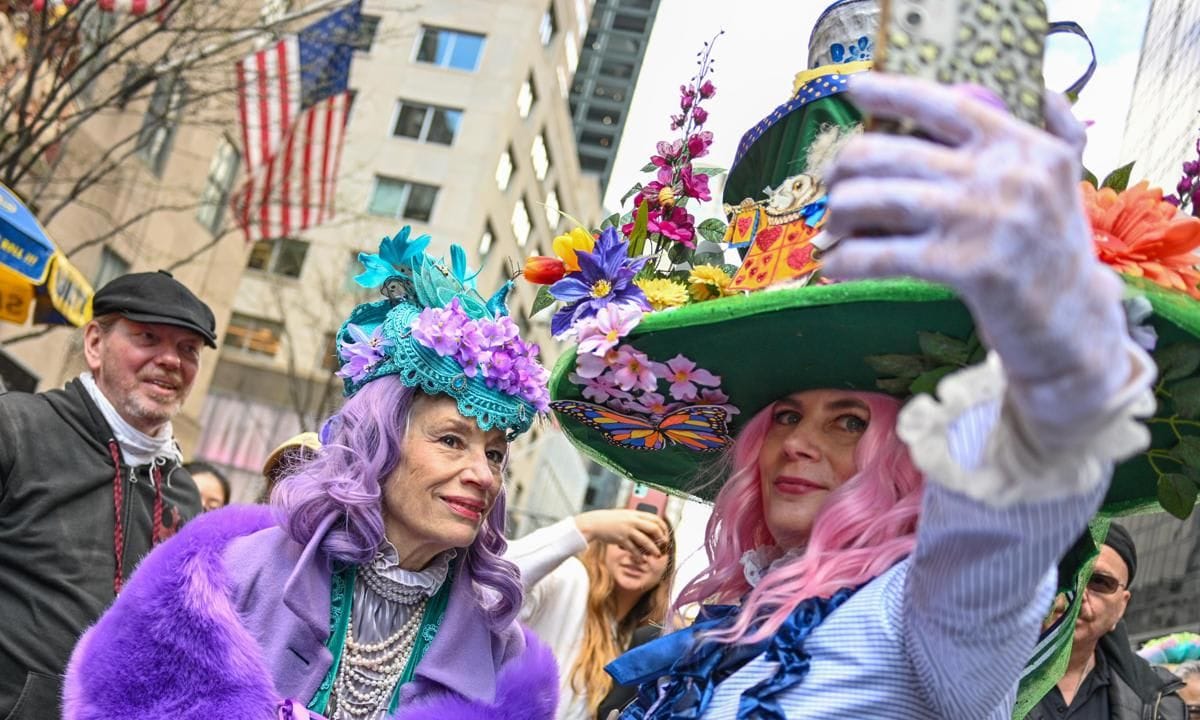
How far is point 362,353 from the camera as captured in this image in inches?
122

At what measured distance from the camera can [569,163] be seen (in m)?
37.1

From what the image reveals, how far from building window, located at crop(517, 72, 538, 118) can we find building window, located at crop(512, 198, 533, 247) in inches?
102


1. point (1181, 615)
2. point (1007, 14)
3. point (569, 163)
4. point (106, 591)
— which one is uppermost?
point (569, 163)

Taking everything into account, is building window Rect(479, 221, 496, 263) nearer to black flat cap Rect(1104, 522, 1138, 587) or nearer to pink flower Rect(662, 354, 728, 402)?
black flat cap Rect(1104, 522, 1138, 587)

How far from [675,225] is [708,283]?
0.35 meters

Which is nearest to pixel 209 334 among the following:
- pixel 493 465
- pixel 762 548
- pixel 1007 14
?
pixel 493 465

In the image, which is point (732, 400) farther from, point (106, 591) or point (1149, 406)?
point (106, 591)

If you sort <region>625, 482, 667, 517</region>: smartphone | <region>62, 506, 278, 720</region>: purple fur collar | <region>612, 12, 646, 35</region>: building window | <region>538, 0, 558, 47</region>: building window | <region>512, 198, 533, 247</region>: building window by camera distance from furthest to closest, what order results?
<region>612, 12, 646, 35</region>: building window → <region>512, 198, 533, 247</region>: building window → <region>538, 0, 558, 47</region>: building window → <region>625, 482, 667, 517</region>: smartphone → <region>62, 506, 278, 720</region>: purple fur collar

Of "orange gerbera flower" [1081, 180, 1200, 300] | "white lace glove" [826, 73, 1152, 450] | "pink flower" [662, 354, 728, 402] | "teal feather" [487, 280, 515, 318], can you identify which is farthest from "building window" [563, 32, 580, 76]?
"white lace glove" [826, 73, 1152, 450]

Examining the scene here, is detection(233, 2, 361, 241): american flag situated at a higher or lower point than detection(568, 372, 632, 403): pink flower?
higher

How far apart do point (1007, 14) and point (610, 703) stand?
3.05 metres

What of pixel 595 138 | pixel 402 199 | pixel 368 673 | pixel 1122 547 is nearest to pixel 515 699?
pixel 368 673

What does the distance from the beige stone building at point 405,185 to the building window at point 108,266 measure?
35.1 feet

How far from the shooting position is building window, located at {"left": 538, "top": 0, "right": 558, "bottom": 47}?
3092 centimetres
